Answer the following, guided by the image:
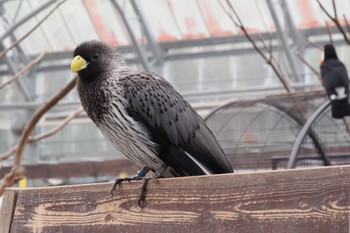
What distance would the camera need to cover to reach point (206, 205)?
2.43m

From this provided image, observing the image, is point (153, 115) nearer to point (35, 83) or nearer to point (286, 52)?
point (286, 52)

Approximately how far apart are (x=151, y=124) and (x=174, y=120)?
0.09m

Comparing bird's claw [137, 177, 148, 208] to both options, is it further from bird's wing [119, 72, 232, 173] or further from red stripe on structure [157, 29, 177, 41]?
red stripe on structure [157, 29, 177, 41]

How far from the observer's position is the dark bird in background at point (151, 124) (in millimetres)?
3100

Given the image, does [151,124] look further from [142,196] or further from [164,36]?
[164,36]

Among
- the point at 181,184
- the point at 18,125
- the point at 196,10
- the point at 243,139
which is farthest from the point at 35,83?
the point at 181,184

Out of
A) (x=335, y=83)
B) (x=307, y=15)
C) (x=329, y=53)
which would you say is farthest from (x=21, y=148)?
(x=307, y=15)

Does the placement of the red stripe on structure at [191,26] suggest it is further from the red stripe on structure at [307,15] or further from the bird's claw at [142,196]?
the bird's claw at [142,196]

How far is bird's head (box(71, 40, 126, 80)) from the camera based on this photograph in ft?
10.8

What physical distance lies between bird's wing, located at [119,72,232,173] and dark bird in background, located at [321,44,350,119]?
3.43 meters

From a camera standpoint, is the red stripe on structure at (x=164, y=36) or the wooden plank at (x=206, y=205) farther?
the red stripe on structure at (x=164, y=36)

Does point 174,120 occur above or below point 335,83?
below

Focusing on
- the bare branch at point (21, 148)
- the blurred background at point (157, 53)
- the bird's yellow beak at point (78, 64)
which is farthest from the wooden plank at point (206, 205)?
the blurred background at point (157, 53)

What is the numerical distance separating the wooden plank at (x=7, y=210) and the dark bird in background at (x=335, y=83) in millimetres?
3897
